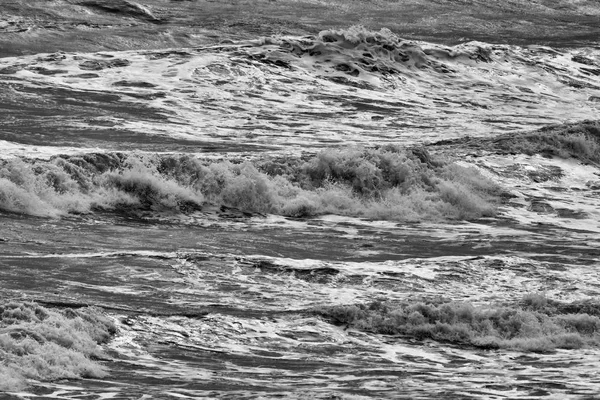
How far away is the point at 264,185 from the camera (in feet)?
58.3

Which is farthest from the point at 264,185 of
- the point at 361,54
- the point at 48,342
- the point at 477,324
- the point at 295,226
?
the point at 361,54

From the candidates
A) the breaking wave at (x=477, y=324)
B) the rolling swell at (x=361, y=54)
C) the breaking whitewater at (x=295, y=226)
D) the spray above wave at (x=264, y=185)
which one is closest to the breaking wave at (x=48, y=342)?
the breaking whitewater at (x=295, y=226)

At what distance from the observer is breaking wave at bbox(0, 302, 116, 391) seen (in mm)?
9703

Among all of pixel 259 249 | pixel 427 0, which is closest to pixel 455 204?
pixel 259 249

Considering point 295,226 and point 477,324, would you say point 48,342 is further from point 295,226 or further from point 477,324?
point 295,226

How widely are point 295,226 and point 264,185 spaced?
4.03 ft

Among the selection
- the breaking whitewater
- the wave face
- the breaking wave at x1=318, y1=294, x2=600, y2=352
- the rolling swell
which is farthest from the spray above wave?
the rolling swell

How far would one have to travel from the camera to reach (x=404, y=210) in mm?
18156

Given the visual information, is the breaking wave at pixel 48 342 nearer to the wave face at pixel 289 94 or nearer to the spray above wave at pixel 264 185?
the spray above wave at pixel 264 185

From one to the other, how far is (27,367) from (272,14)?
24335 millimetres

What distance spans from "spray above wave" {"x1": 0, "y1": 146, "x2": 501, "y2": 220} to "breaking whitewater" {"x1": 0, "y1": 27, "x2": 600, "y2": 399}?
3 centimetres

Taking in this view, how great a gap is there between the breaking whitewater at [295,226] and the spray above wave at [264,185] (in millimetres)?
32

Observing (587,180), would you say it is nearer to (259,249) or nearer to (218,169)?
(218,169)

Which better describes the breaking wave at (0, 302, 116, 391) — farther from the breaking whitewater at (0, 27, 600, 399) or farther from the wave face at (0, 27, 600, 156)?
the wave face at (0, 27, 600, 156)
